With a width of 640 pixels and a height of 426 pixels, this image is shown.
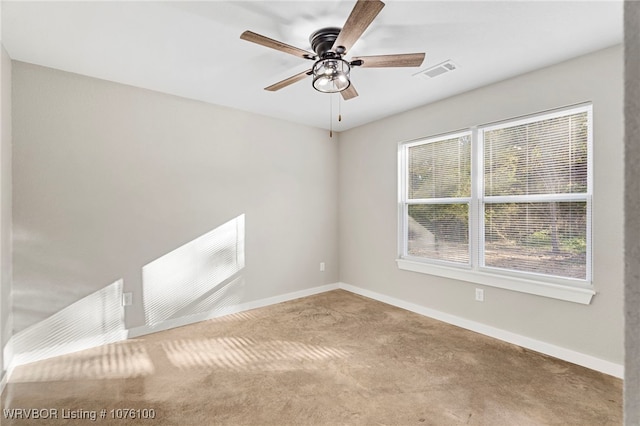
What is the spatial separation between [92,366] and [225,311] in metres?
1.40

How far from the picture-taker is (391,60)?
2090 millimetres

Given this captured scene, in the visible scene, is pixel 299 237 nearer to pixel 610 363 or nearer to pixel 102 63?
pixel 102 63

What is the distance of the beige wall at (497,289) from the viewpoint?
2357mm

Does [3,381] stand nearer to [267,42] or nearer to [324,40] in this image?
[267,42]

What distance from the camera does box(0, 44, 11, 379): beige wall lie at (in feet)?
7.45

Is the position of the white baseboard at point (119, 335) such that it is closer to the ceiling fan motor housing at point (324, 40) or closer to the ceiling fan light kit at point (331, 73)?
the ceiling fan light kit at point (331, 73)

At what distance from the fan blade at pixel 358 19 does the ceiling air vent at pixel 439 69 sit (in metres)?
1.14

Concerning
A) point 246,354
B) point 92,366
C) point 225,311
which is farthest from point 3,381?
point 225,311

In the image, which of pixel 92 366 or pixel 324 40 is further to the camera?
pixel 92 366

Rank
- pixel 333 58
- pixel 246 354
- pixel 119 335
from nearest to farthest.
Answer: pixel 333 58 → pixel 246 354 → pixel 119 335

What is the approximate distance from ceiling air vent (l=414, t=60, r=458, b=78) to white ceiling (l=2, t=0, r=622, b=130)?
0.19 feet

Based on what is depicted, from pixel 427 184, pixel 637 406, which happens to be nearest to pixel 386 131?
pixel 427 184

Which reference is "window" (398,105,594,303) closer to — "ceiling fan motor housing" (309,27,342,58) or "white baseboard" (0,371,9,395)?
"ceiling fan motor housing" (309,27,342,58)

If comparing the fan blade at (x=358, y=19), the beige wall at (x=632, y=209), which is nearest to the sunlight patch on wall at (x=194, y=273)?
the fan blade at (x=358, y=19)
